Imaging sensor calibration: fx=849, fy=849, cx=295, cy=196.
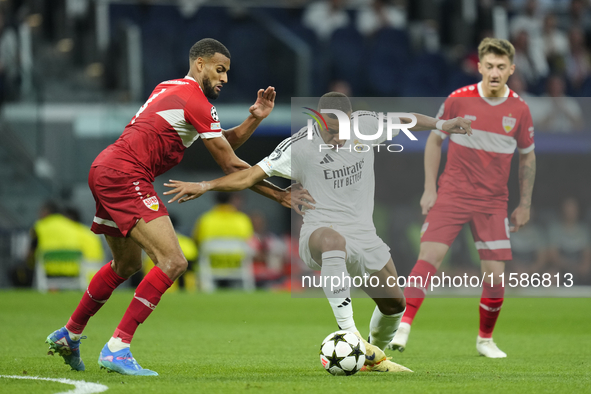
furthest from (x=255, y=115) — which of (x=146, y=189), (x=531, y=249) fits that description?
(x=531, y=249)

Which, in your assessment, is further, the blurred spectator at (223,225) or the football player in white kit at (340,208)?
the blurred spectator at (223,225)

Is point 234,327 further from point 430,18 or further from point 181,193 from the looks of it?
point 430,18

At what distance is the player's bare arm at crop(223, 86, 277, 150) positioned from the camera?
592 cm

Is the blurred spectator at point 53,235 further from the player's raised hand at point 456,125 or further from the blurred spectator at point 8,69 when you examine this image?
the player's raised hand at point 456,125

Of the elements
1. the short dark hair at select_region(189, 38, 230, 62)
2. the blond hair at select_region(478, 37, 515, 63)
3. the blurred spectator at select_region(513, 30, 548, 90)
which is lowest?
the short dark hair at select_region(189, 38, 230, 62)

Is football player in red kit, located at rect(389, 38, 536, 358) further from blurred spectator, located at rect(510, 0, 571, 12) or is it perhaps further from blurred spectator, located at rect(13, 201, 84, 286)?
blurred spectator, located at rect(510, 0, 571, 12)

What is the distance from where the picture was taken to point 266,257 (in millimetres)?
16812

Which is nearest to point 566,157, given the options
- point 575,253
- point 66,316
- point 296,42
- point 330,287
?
point 575,253

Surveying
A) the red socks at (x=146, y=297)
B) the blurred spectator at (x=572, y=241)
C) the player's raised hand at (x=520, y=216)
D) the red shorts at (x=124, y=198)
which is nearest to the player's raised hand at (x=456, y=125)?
the player's raised hand at (x=520, y=216)

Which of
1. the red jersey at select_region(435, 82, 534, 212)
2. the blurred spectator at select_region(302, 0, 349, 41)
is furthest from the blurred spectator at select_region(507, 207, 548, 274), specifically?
the blurred spectator at select_region(302, 0, 349, 41)

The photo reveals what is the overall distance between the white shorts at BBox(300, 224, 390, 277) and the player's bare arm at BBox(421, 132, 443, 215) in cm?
135

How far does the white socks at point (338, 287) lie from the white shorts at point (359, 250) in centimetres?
23

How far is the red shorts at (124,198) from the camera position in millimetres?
5324

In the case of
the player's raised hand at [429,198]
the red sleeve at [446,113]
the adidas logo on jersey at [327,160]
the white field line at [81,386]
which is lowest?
the white field line at [81,386]
